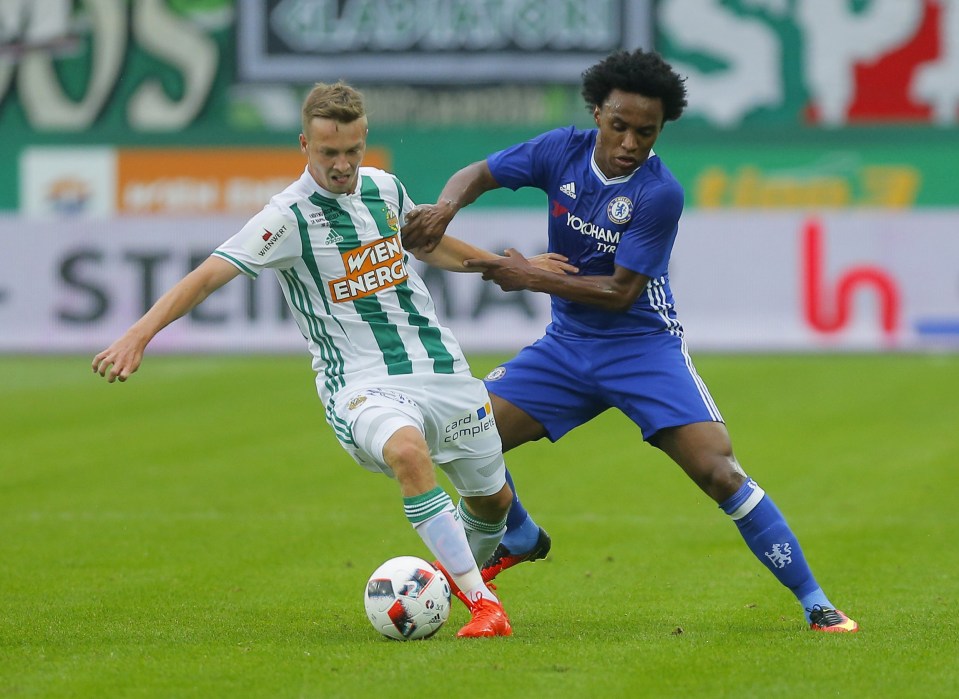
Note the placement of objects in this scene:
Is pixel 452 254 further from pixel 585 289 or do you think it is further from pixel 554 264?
pixel 585 289

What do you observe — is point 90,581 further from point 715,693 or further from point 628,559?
point 715,693

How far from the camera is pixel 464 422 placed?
6.59m

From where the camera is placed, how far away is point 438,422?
6.53m

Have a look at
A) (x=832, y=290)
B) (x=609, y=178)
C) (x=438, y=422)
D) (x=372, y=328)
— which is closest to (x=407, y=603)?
(x=438, y=422)

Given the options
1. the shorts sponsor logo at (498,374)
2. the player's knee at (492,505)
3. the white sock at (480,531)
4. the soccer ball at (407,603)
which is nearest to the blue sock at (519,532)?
the white sock at (480,531)

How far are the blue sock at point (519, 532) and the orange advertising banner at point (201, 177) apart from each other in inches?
599

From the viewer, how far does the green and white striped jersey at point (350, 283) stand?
639 centimetres

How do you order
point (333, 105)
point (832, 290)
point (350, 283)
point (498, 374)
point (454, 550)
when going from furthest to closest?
point (832, 290), point (498, 374), point (350, 283), point (454, 550), point (333, 105)

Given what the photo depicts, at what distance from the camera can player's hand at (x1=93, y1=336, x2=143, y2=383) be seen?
5.86m

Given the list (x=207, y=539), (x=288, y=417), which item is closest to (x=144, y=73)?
(x=288, y=417)

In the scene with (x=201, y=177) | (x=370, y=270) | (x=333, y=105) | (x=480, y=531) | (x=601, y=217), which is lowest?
(x=201, y=177)

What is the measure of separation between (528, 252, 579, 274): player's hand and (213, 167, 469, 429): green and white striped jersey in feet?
1.75

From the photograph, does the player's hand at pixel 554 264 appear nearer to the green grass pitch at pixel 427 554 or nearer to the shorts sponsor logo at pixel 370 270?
the shorts sponsor logo at pixel 370 270

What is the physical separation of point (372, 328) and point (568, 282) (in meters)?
0.87
